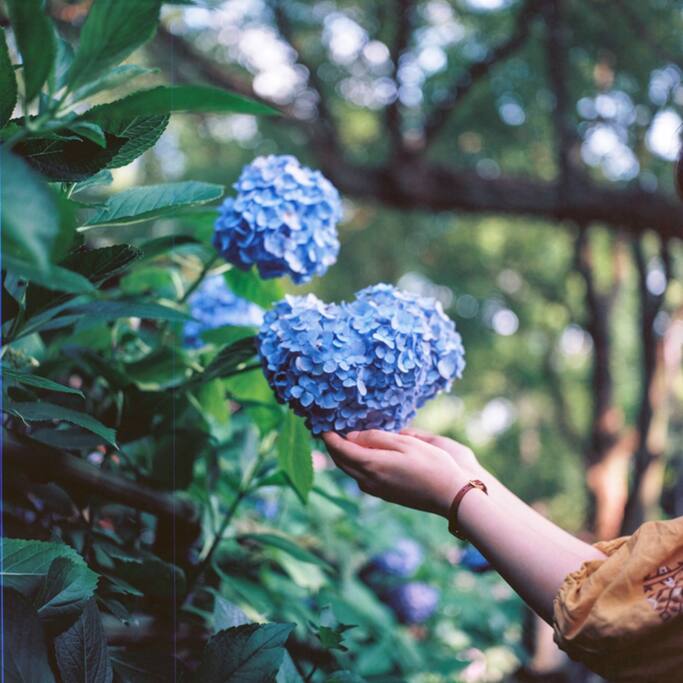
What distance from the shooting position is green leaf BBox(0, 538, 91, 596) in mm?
737

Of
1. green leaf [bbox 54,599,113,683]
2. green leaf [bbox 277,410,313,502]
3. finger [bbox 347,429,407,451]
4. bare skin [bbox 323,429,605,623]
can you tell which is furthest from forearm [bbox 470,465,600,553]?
green leaf [bbox 54,599,113,683]

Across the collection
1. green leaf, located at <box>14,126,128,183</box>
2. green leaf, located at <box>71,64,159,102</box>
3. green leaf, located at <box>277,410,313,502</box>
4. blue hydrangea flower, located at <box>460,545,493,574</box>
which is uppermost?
green leaf, located at <box>71,64,159,102</box>

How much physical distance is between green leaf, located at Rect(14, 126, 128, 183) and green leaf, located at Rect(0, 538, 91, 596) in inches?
13.8

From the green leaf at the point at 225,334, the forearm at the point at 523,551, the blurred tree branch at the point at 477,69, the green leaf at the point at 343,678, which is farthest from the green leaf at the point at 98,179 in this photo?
the blurred tree branch at the point at 477,69

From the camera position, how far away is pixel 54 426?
110 centimetres

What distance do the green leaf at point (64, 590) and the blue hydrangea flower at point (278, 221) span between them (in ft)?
1.84

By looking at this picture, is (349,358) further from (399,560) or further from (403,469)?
(399,560)

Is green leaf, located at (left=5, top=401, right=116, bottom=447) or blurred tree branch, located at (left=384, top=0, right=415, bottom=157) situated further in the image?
blurred tree branch, located at (left=384, top=0, right=415, bottom=157)

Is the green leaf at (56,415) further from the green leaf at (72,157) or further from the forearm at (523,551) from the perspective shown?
the forearm at (523,551)

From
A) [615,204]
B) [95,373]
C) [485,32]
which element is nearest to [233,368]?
[95,373]

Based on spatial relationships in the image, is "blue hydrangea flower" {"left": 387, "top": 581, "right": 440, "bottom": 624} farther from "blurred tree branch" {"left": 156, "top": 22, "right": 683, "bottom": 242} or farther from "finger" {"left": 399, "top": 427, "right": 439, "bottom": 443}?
"blurred tree branch" {"left": 156, "top": 22, "right": 683, "bottom": 242}

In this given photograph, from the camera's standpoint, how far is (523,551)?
91 cm

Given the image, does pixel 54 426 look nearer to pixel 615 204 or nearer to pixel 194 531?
pixel 194 531

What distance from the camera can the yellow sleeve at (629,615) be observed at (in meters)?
0.83
